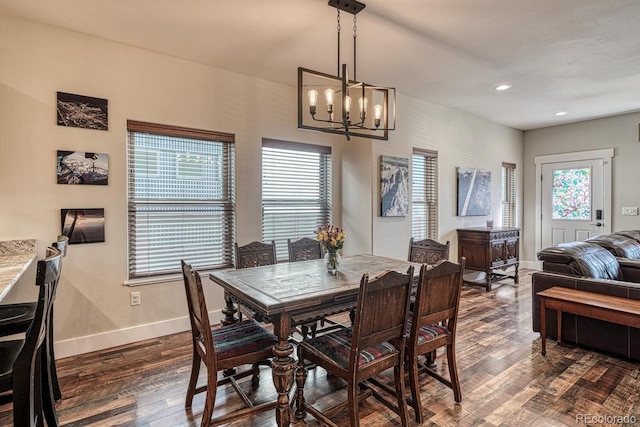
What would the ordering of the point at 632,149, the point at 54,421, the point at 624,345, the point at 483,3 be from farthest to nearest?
the point at 632,149 < the point at 624,345 < the point at 483,3 < the point at 54,421

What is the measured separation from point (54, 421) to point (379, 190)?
3662mm

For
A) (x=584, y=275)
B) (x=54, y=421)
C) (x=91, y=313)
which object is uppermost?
(x=584, y=275)

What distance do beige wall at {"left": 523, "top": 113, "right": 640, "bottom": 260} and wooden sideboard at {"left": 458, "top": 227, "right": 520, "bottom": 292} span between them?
1.83 meters

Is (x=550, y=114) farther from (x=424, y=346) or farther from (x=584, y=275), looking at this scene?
(x=424, y=346)

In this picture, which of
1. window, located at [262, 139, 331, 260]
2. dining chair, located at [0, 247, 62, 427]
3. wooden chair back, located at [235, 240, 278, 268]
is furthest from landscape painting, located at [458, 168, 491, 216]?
dining chair, located at [0, 247, 62, 427]

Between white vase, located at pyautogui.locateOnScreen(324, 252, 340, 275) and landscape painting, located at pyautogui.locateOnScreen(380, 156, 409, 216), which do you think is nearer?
white vase, located at pyautogui.locateOnScreen(324, 252, 340, 275)

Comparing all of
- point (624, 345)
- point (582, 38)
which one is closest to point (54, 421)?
point (624, 345)

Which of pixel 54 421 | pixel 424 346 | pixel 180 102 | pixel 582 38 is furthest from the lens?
pixel 180 102

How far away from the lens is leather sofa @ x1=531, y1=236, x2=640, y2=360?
2.80 m

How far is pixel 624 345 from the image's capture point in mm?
2768

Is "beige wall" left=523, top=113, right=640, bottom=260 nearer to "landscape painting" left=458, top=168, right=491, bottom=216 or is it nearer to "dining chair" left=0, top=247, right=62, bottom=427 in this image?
"landscape painting" left=458, top=168, right=491, bottom=216

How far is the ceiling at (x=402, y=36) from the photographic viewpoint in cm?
252

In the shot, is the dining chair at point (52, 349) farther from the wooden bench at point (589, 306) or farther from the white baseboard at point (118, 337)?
the wooden bench at point (589, 306)

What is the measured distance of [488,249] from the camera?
5.12 metres
